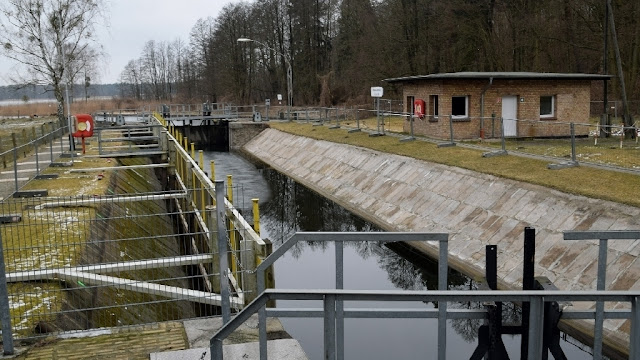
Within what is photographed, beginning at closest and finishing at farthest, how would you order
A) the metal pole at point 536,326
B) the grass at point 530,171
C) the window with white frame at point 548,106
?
the metal pole at point 536,326, the grass at point 530,171, the window with white frame at point 548,106

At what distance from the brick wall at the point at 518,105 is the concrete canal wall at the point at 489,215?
156 inches

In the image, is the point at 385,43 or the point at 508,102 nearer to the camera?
the point at 508,102

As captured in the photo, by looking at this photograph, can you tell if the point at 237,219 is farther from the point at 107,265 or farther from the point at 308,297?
the point at 308,297

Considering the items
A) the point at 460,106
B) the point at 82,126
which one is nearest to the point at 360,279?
the point at 460,106

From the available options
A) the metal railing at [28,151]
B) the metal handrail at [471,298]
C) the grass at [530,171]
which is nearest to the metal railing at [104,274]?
the metal handrail at [471,298]

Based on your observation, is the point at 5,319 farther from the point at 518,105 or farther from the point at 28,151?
the point at 518,105

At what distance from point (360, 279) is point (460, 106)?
1521 cm

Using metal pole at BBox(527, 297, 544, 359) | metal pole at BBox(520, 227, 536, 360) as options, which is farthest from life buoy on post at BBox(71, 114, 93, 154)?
metal pole at BBox(527, 297, 544, 359)

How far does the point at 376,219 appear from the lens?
20375 mm

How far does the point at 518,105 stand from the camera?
92.1 feet

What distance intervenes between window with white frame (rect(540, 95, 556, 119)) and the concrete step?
24.4 meters

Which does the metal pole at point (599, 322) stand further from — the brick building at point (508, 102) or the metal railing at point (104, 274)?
the brick building at point (508, 102)

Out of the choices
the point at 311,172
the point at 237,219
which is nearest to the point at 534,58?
the point at 311,172

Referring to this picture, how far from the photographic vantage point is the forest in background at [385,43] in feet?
134
